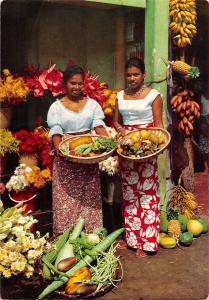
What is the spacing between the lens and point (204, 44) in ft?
25.6

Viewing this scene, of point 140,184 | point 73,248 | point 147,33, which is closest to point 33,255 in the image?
point 73,248

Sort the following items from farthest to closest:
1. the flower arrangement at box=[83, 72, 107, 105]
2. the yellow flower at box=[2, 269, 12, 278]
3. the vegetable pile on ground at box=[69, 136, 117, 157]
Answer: the flower arrangement at box=[83, 72, 107, 105]
the vegetable pile on ground at box=[69, 136, 117, 157]
the yellow flower at box=[2, 269, 12, 278]

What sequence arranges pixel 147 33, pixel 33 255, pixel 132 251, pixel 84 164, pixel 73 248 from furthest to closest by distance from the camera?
pixel 147 33, pixel 132 251, pixel 84 164, pixel 73 248, pixel 33 255

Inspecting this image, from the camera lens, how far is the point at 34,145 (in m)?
5.42

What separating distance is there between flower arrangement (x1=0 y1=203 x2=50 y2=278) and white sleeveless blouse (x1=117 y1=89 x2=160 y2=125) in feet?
5.06

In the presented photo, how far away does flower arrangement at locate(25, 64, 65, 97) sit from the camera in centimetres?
554

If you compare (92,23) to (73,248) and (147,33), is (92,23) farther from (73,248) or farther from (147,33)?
(73,248)

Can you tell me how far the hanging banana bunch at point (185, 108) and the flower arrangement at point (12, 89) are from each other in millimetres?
1865

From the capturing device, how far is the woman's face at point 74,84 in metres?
4.42

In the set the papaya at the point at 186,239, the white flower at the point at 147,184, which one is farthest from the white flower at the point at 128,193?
the papaya at the point at 186,239

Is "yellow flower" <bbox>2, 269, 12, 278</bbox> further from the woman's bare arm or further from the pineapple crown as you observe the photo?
the pineapple crown

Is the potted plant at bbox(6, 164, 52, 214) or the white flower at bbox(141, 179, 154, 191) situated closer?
the white flower at bbox(141, 179, 154, 191)

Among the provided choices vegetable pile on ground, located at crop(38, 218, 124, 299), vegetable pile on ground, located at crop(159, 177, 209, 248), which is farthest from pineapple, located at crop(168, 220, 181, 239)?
vegetable pile on ground, located at crop(38, 218, 124, 299)

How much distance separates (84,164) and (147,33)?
6.29 feet
